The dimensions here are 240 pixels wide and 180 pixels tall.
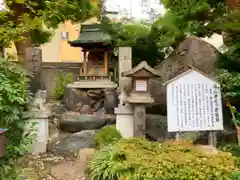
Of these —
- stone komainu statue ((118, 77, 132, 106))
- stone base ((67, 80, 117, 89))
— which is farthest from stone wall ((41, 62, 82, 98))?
stone komainu statue ((118, 77, 132, 106))

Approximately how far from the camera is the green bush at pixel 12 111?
376cm

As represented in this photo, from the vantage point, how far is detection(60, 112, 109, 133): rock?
26.6 ft

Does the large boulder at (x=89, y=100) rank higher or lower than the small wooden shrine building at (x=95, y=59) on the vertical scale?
lower

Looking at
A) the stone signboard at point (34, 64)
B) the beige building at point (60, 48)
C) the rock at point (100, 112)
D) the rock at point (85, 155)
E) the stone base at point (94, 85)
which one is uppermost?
the beige building at point (60, 48)

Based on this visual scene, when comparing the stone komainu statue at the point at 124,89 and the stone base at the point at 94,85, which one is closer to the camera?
the stone komainu statue at the point at 124,89

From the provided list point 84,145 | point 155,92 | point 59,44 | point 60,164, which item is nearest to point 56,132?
point 84,145

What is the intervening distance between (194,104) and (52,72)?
27.8ft

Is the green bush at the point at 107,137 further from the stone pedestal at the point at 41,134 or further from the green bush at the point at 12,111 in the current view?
the green bush at the point at 12,111

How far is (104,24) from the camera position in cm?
1020

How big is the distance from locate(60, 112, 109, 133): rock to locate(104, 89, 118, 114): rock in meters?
0.75

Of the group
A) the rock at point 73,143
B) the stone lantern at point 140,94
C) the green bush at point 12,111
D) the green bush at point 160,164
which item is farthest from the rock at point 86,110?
the green bush at point 12,111

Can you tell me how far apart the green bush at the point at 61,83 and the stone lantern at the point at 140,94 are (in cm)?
610

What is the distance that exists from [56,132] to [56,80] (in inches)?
173

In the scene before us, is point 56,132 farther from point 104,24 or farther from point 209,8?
point 209,8
